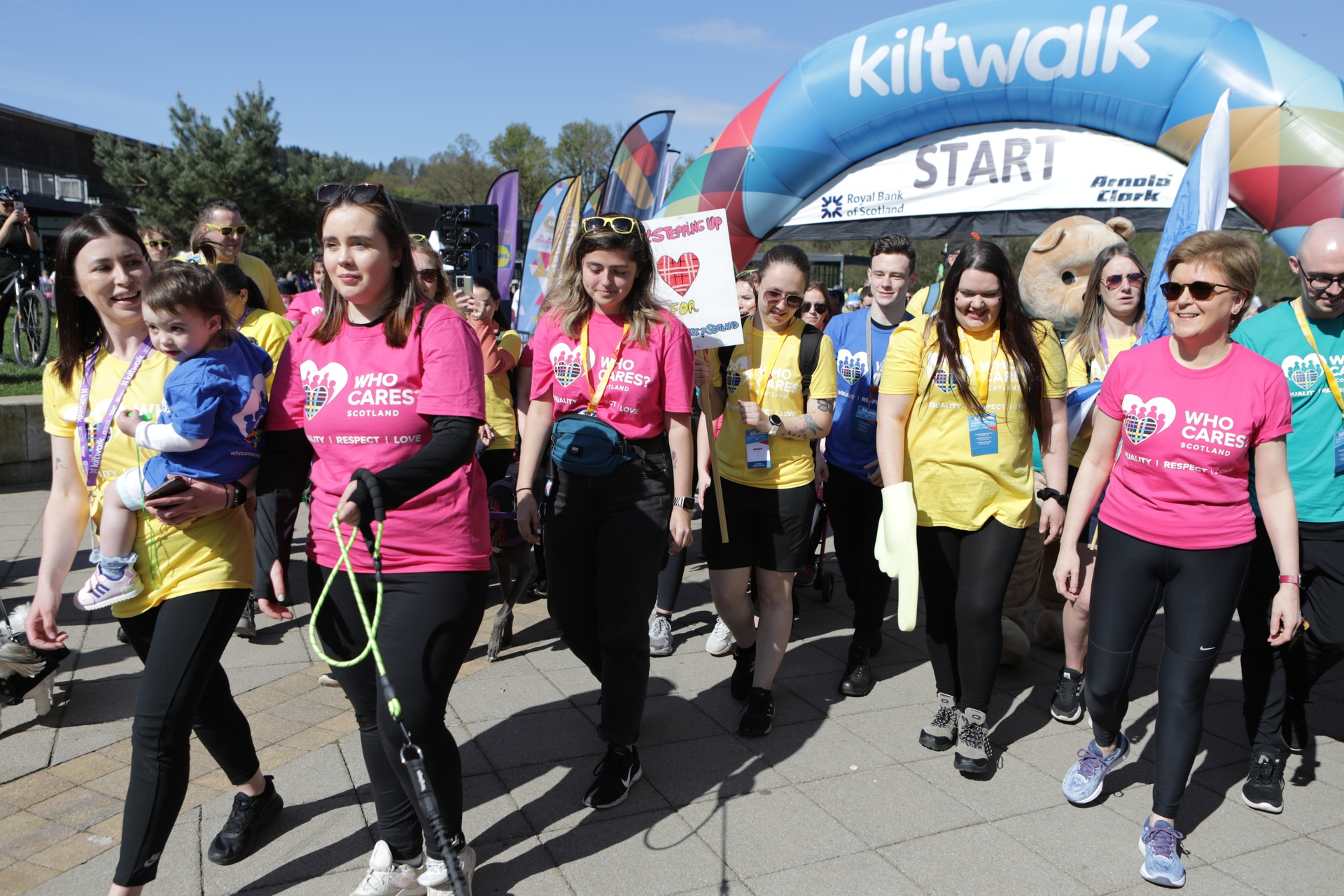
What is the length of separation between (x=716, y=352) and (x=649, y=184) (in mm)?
2659

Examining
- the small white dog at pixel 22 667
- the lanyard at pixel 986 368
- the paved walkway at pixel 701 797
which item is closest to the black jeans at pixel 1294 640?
the paved walkway at pixel 701 797

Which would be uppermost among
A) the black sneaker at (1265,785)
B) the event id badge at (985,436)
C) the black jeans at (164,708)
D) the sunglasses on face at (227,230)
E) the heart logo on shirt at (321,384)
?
the sunglasses on face at (227,230)

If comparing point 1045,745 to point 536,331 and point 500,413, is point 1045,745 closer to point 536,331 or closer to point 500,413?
point 536,331

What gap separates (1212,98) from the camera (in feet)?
24.0

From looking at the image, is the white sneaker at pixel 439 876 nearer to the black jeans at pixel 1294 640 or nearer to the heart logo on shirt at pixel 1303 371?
the black jeans at pixel 1294 640

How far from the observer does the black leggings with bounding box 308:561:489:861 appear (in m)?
2.30

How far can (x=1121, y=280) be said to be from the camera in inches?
164

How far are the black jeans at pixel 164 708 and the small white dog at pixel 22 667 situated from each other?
1379 mm

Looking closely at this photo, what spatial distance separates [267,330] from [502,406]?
1.32m

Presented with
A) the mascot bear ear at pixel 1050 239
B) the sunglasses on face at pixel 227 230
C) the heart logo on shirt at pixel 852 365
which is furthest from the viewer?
the mascot bear ear at pixel 1050 239

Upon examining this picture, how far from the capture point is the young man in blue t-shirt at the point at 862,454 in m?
4.32

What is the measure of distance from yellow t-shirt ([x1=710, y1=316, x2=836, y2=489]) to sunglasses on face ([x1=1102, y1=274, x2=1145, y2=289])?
1.41 m

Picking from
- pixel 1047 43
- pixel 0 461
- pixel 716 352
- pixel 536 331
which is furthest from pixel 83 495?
pixel 1047 43

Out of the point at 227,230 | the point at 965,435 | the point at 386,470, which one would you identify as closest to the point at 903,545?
the point at 965,435
